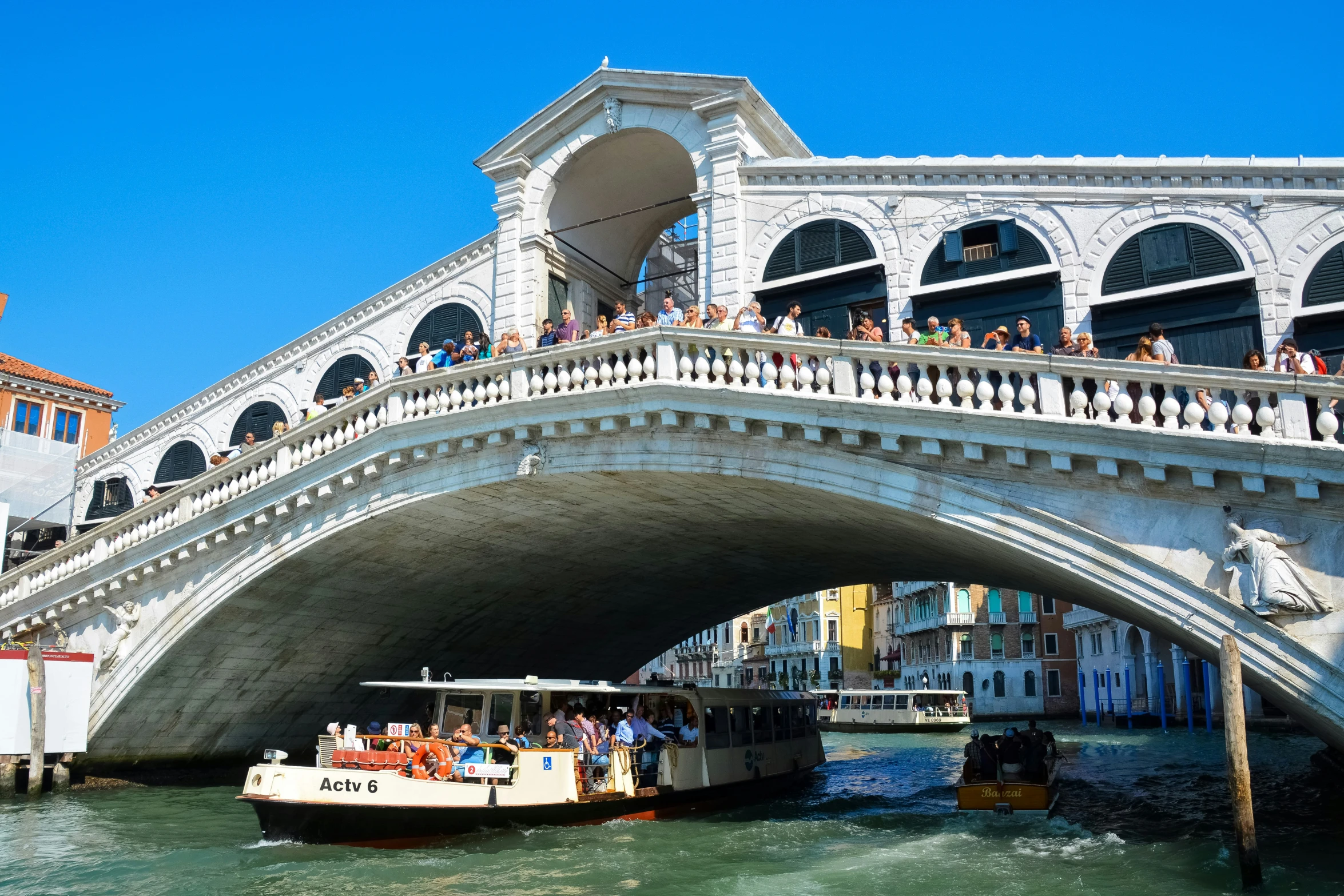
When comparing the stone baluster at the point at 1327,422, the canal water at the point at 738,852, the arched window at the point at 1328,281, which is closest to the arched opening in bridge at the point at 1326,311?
the arched window at the point at 1328,281

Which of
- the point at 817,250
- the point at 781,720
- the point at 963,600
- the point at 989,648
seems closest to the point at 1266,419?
the point at 817,250

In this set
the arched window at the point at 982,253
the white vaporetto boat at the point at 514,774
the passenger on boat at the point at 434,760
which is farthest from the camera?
the arched window at the point at 982,253

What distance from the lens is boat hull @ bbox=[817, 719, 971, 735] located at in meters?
44.5

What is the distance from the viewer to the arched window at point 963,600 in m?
61.1

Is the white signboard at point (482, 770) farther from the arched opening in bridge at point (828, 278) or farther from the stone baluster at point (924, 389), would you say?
the arched opening in bridge at point (828, 278)

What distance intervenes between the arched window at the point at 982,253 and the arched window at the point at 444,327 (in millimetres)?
7436

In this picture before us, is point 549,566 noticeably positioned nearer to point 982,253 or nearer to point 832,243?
point 832,243

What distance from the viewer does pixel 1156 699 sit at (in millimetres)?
45875

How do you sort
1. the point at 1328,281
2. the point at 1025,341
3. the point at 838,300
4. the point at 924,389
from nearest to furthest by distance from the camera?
the point at 924,389 → the point at 1025,341 → the point at 1328,281 → the point at 838,300

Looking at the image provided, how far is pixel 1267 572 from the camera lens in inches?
423

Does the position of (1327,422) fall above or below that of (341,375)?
below

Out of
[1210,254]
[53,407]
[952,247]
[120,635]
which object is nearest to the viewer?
[1210,254]

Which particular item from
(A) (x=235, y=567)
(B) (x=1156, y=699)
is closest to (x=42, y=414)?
(A) (x=235, y=567)

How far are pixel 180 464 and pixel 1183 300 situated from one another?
21.5 meters
